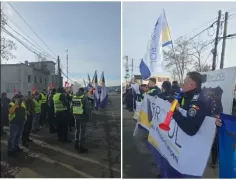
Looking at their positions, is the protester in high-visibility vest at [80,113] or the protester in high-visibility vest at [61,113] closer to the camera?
the protester in high-visibility vest at [80,113]

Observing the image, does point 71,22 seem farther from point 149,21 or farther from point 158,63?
point 158,63

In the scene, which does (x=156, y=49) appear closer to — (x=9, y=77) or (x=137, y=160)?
(x=137, y=160)

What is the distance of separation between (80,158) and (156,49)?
1.82 m

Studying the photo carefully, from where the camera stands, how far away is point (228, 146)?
7.46 ft

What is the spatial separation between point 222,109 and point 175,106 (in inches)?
40.4

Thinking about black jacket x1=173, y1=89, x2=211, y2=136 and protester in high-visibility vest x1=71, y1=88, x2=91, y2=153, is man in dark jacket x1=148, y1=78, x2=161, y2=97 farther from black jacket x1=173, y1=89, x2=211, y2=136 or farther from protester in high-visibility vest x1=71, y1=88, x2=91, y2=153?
black jacket x1=173, y1=89, x2=211, y2=136

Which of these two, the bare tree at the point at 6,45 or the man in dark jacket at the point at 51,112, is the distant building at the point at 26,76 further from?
the man in dark jacket at the point at 51,112

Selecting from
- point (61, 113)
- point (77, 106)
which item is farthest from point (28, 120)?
point (77, 106)

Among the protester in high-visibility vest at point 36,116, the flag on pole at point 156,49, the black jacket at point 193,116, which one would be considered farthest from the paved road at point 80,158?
the black jacket at point 193,116

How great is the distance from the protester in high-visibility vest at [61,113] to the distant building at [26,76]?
0.33m

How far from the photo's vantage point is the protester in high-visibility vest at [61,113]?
3.47 m

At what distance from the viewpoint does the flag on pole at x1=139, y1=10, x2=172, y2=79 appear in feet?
9.57

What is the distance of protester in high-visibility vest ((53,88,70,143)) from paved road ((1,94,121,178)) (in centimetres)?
17

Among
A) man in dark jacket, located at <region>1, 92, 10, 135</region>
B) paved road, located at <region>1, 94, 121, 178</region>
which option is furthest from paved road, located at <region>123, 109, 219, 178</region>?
man in dark jacket, located at <region>1, 92, 10, 135</region>
